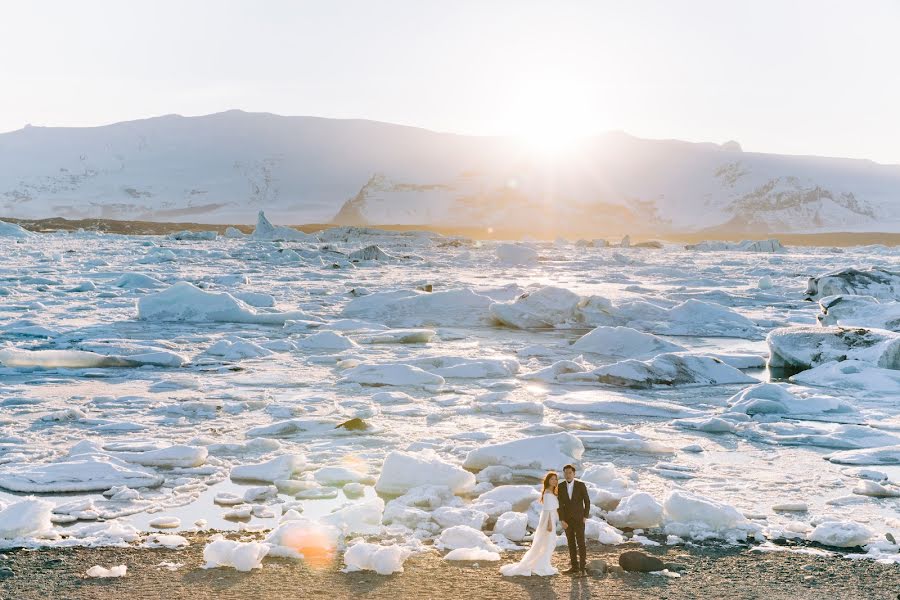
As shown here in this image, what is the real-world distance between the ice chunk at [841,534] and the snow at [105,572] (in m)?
3.15

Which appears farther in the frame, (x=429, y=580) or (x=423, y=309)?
(x=423, y=309)

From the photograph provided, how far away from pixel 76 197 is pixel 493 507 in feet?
354

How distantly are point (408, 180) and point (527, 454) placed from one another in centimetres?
8378

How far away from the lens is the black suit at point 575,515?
390cm

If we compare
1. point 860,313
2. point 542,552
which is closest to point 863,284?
point 860,313

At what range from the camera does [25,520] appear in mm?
4199

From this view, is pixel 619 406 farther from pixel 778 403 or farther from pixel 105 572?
pixel 105 572

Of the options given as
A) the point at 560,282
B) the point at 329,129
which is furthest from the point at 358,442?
the point at 329,129

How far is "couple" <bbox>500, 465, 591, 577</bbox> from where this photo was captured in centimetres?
385

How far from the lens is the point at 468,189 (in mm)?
82875

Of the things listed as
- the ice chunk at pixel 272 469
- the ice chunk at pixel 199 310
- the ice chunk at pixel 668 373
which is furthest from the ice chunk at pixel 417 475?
the ice chunk at pixel 199 310

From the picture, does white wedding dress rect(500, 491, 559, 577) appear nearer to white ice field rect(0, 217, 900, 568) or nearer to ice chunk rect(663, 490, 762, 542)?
white ice field rect(0, 217, 900, 568)

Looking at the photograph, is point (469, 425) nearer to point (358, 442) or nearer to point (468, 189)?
point (358, 442)

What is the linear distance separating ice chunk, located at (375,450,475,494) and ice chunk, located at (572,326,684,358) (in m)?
5.30
